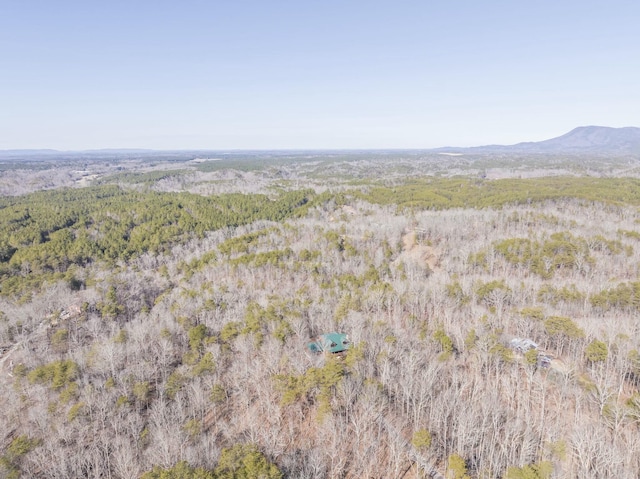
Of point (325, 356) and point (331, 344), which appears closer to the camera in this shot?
point (325, 356)

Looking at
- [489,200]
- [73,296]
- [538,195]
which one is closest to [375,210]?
→ [489,200]

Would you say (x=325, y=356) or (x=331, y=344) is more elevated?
(x=325, y=356)

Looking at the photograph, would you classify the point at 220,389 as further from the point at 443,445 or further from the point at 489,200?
the point at 489,200

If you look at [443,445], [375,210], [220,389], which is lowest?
[443,445]

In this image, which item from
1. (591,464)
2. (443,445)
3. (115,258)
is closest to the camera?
(591,464)

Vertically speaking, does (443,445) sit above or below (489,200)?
below

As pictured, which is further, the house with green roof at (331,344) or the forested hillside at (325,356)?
the house with green roof at (331,344)

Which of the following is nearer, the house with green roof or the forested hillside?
the forested hillside

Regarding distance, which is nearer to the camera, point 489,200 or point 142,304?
point 142,304
